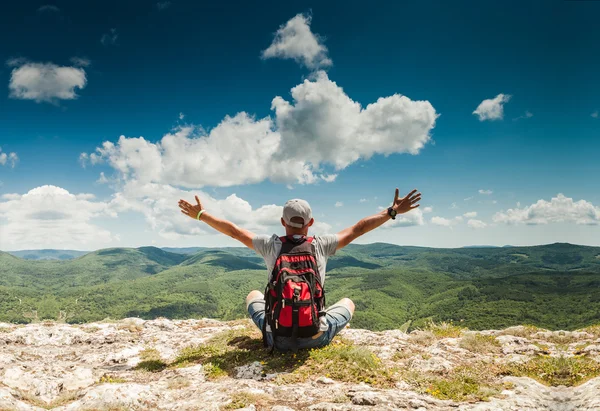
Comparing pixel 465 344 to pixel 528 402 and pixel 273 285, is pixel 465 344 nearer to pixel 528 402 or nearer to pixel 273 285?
pixel 528 402

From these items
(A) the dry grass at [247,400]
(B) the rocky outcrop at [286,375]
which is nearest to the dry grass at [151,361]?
(B) the rocky outcrop at [286,375]

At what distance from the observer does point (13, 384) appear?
20.0 feet

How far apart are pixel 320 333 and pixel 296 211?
2690mm

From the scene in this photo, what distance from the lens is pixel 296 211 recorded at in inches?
253

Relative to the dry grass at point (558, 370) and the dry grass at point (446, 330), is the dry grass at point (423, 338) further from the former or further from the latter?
the dry grass at point (558, 370)

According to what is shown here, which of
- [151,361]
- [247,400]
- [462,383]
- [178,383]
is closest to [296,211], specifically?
[247,400]

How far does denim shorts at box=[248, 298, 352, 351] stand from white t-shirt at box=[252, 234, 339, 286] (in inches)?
44.9

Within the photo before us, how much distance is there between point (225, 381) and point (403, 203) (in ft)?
16.9

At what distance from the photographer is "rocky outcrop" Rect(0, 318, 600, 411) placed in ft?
15.9

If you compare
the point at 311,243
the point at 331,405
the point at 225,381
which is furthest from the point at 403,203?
the point at 225,381

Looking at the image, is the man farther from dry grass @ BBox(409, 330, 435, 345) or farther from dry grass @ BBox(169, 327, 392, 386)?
dry grass @ BBox(409, 330, 435, 345)

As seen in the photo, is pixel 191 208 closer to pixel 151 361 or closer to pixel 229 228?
pixel 229 228

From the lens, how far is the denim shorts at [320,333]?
6766mm

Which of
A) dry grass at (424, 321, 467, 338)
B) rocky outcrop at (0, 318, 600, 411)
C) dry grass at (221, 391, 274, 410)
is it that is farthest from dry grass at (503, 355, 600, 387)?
dry grass at (221, 391, 274, 410)
